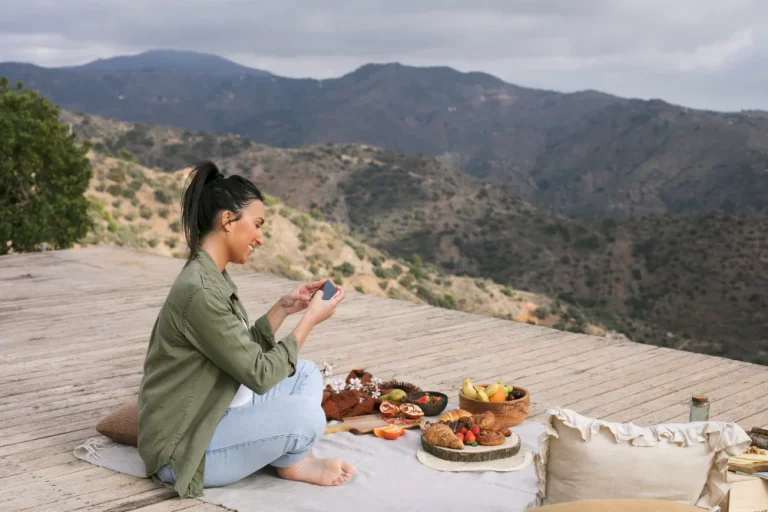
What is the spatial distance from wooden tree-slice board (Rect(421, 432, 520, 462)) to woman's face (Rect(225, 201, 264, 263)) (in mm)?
1168

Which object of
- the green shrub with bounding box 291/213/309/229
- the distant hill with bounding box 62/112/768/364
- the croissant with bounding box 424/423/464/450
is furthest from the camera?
the distant hill with bounding box 62/112/768/364

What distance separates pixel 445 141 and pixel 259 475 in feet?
399

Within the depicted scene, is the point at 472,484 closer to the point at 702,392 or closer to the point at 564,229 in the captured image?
the point at 702,392

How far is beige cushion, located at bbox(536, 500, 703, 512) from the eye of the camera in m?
2.15

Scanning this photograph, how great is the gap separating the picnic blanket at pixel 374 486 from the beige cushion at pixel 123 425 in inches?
1.6

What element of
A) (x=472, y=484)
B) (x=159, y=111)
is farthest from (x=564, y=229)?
(x=159, y=111)

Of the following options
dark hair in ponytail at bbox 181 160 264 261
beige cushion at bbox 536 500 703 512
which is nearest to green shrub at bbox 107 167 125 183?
dark hair in ponytail at bbox 181 160 264 261

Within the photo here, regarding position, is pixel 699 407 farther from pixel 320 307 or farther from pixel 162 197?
pixel 162 197

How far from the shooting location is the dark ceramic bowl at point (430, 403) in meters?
4.04

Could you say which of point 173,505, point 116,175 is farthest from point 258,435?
point 116,175

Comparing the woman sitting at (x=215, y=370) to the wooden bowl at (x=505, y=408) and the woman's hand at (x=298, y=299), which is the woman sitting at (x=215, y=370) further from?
the wooden bowl at (x=505, y=408)

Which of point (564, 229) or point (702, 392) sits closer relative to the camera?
point (702, 392)

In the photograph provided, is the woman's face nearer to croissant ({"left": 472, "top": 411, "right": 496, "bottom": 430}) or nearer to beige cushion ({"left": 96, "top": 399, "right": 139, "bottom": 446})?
beige cushion ({"left": 96, "top": 399, "right": 139, "bottom": 446})

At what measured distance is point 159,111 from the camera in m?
142
